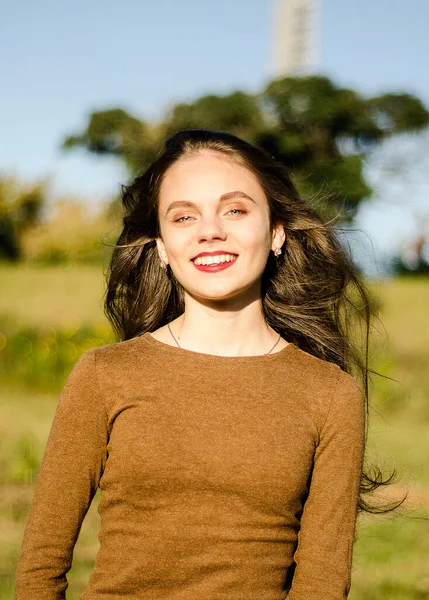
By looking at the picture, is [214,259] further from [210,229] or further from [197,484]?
[197,484]

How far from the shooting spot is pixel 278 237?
219 cm

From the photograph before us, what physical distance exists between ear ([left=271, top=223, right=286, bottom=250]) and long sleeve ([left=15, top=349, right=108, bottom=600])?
26.2 inches

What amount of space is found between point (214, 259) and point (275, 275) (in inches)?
19.8

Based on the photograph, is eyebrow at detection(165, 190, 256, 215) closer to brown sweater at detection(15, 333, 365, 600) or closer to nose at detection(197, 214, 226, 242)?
nose at detection(197, 214, 226, 242)

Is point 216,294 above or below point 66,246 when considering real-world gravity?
above

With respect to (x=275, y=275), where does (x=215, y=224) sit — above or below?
above

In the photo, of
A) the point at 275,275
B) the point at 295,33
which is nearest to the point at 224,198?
the point at 275,275

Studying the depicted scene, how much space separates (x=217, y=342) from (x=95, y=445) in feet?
1.26

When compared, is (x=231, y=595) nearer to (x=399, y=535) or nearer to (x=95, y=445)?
(x=95, y=445)

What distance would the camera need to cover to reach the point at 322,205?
2625 mm

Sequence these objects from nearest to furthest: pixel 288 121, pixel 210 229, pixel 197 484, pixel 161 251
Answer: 1. pixel 197 484
2. pixel 210 229
3. pixel 161 251
4. pixel 288 121

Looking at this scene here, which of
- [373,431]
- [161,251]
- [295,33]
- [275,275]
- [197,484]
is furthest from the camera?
[295,33]

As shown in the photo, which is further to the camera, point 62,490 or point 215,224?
point 215,224

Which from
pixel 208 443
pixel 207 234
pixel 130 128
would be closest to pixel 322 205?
pixel 207 234
